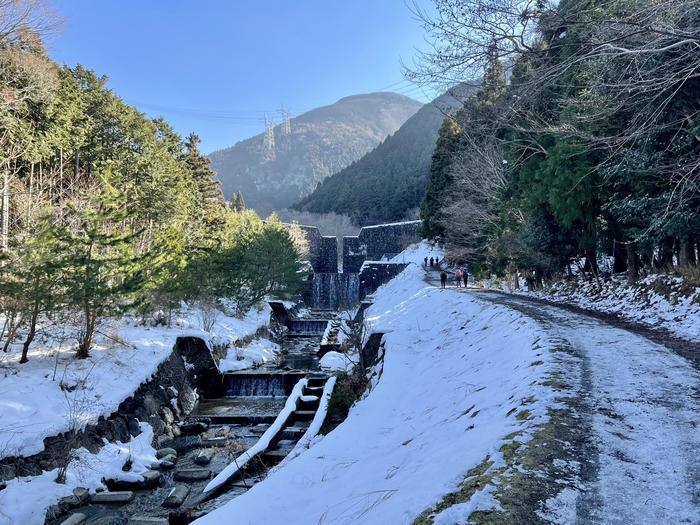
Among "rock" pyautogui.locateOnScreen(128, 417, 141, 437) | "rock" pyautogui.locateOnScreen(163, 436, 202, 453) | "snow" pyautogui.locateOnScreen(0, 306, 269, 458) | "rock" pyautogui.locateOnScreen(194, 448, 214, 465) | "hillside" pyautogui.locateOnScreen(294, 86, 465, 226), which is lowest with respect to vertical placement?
"rock" pyautogui.locateOnScreen(163, 436, 202, 453)

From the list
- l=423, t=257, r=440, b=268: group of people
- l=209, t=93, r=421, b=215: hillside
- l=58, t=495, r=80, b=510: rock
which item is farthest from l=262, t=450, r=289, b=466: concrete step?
l=209, t=93, r=421, b=215: hillside

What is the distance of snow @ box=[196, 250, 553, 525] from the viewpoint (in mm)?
3223

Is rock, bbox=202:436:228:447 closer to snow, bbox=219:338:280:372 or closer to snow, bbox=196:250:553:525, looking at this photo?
snow, bbox=196:250:553:525

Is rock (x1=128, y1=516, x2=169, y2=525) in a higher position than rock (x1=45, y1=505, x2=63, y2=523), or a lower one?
lower

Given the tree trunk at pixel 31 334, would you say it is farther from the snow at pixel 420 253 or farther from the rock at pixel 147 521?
the snow at pixel 420 253

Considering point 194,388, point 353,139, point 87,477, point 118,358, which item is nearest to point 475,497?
point 87,477

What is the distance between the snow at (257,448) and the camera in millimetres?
7660

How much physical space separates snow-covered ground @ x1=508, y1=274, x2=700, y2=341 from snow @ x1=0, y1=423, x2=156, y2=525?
11.6 metres

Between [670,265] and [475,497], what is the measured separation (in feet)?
36.8

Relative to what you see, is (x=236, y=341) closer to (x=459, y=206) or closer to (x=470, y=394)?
(x=459, y=206)

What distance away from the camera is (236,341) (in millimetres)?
20703

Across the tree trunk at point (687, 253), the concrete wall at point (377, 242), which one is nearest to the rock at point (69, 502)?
the tree trunk at point (687, 253)

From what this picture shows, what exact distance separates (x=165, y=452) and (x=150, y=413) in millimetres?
1795

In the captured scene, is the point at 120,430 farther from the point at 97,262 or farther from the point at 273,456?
the point at 97,262
